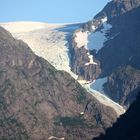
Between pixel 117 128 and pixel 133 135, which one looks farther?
pixel 117 128

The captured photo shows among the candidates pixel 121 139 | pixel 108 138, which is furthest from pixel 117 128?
pixel 121 139

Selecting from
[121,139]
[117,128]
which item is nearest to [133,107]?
[117,128]

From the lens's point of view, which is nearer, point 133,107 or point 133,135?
point 133,135

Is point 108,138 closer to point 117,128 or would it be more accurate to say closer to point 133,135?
point 117,128

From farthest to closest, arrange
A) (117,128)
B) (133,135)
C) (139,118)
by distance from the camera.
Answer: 1. (117,128)
2. (139,118)
3. (133,135)

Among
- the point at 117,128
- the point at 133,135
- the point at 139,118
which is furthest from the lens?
the point at 117,128

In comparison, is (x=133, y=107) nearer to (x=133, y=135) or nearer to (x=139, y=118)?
(x=139, y=118)
